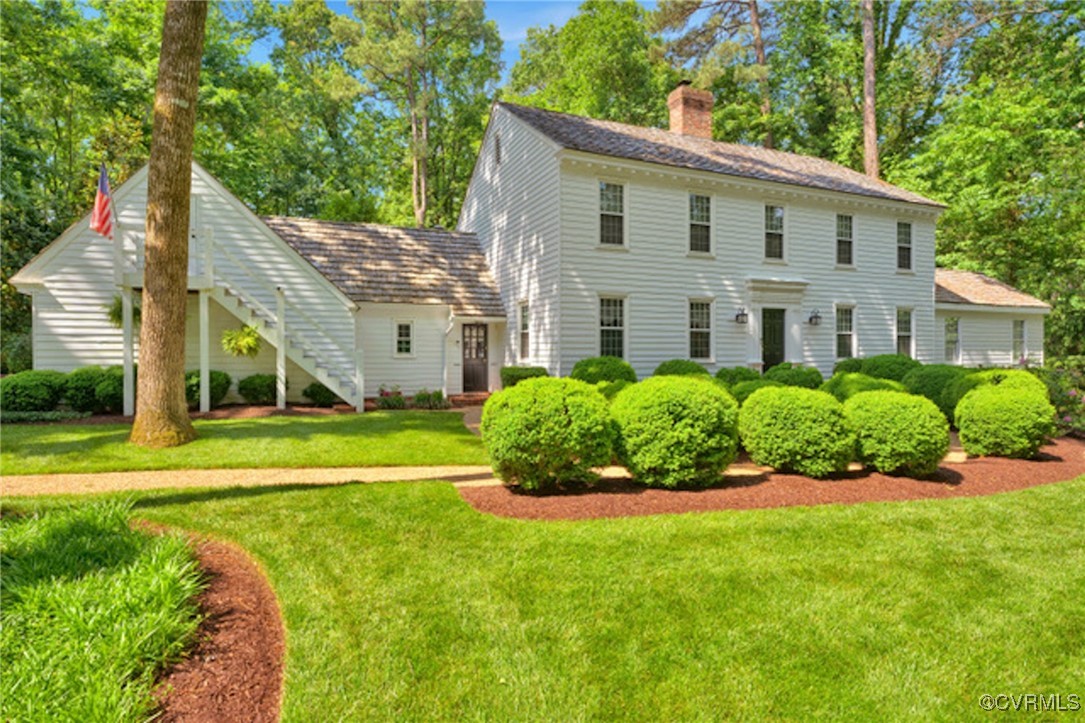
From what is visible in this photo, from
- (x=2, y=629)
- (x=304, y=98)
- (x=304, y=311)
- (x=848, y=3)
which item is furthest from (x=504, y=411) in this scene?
(x=848, y=3)

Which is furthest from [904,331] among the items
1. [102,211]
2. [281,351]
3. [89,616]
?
[102,211]

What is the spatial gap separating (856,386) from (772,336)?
626cm

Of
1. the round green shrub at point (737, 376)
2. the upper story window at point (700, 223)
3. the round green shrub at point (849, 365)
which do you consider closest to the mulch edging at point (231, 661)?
the round green shrub at point (737, 376)

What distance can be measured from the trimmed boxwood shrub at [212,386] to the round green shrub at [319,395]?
69.8 inches

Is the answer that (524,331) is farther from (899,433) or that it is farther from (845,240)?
(845,240)

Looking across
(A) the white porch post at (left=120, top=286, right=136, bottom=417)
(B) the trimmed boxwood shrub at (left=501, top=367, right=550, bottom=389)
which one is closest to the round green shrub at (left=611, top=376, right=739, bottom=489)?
(B) the trimmed boxwood shrub at (left=501, top=367, right=550, bottom=389)

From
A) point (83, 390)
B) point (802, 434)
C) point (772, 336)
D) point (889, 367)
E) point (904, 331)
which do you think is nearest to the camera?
point (802, 434)

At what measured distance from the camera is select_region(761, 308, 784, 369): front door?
632 inches

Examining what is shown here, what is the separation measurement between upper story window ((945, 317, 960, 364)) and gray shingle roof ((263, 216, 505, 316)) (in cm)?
1729

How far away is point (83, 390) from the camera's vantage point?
11211 millimetres

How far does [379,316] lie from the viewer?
1500 cm

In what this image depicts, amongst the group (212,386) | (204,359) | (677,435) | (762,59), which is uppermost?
(762,59)

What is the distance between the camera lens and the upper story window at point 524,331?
15.2 m

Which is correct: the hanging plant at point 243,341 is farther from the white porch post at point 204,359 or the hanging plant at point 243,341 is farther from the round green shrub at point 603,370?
the round green shrub at point 603,370
